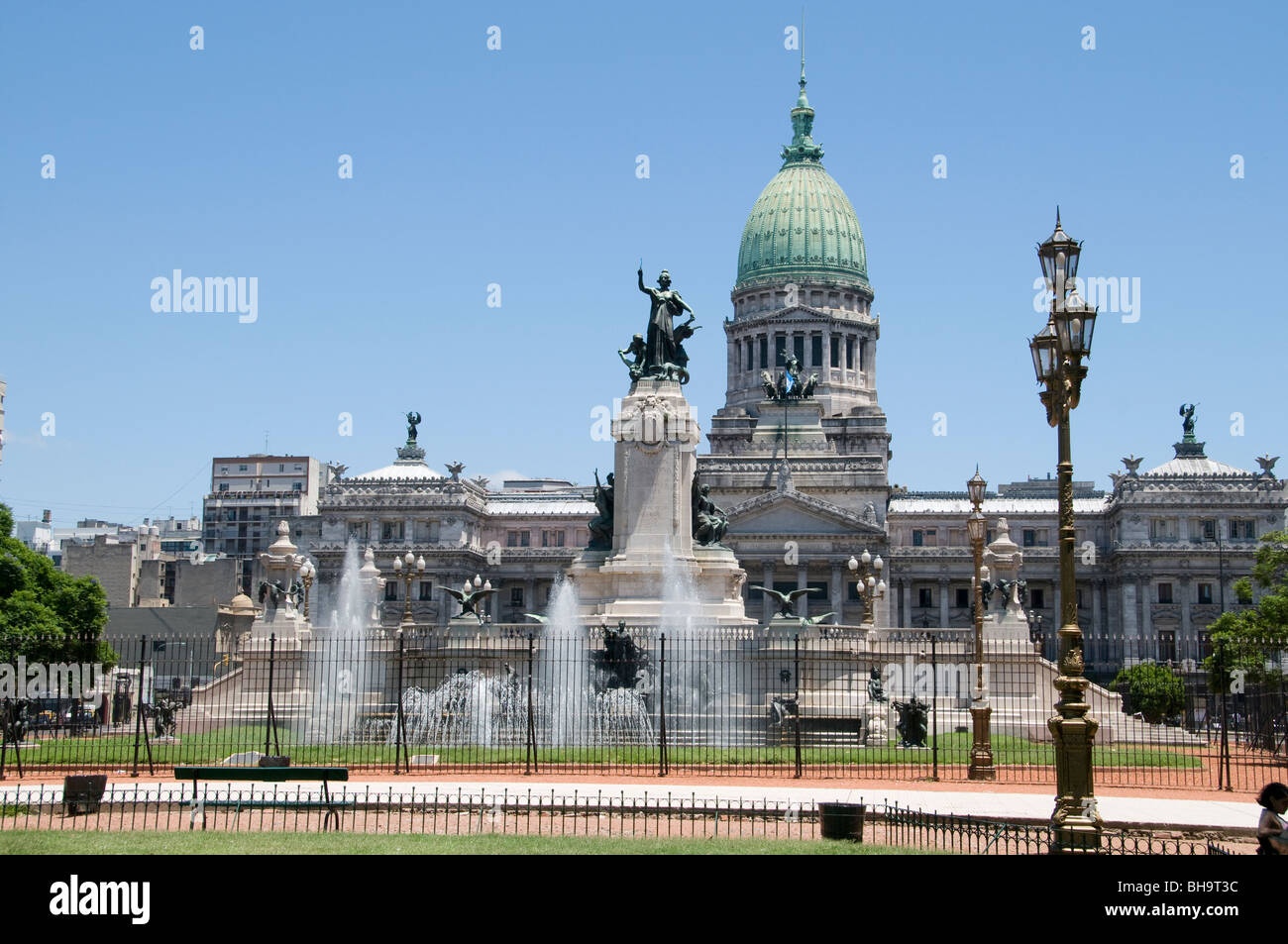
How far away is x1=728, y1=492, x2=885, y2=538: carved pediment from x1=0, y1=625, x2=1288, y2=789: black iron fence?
53.3m

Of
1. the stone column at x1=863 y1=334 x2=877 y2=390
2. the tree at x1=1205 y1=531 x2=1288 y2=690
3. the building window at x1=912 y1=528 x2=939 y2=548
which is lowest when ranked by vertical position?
the tree at x1=1205 y1=531 x2=1288 y2=690

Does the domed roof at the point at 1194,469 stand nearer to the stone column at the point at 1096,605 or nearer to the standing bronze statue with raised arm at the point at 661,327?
the stone column at the point at 1096,605

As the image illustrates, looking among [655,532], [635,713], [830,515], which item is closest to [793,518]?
[830,515]

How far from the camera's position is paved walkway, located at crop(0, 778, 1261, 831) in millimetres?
23438

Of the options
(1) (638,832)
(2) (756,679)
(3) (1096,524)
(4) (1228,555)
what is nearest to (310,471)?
(3) (1096,524)

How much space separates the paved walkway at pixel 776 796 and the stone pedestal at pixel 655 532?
16.5 metres

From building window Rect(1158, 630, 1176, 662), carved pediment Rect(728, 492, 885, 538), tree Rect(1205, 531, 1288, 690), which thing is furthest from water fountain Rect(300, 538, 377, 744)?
building window Rect(1158, 630, 1176, 662)

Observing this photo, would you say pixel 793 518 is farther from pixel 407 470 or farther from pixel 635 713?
pixel 635 713

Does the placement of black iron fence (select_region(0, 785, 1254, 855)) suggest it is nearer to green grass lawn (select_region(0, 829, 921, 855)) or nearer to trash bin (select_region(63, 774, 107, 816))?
trash bin (select_region(63, 774, 107, 816))

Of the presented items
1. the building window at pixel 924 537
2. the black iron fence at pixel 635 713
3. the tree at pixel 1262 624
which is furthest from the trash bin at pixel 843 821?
the building window at pixel 924 537

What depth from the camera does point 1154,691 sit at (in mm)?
59406
